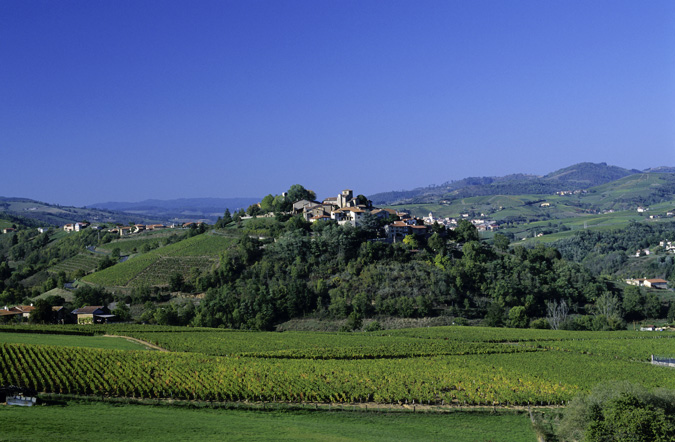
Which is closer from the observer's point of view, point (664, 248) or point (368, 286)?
point (368, 286)

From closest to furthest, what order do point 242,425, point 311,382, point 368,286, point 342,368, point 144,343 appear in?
point 242,425
point 311,382
point 342,368
point 144,343
point 368,286

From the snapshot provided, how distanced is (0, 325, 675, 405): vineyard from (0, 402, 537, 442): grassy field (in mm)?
2523

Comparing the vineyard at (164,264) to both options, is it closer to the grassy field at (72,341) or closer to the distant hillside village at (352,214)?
the distant hillside village at (352,214)

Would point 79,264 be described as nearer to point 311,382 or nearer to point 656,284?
point 311,382

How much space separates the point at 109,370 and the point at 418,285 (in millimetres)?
47845

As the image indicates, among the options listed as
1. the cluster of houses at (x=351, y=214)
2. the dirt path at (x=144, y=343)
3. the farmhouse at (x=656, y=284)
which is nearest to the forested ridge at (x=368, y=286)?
the cluster of houses at (x=351, y=214)

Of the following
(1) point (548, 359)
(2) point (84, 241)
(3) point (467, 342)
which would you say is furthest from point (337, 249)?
(2) point (84, 241)

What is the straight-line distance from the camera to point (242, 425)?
2752 cm

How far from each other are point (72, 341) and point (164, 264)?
139 feet

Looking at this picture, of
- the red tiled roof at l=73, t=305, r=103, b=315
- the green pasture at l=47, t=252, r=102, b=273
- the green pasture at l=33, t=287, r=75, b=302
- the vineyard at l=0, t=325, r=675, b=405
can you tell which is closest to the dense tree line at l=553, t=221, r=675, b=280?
the vineyard at l=0, t=325, r=675, b=405

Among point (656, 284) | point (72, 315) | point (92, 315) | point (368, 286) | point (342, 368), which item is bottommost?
point (656, 284)

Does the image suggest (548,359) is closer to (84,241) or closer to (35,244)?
(84,241)

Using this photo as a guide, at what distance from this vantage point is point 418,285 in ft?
254

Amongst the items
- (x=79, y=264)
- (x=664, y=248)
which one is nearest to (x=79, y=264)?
(x=79, y=264)
